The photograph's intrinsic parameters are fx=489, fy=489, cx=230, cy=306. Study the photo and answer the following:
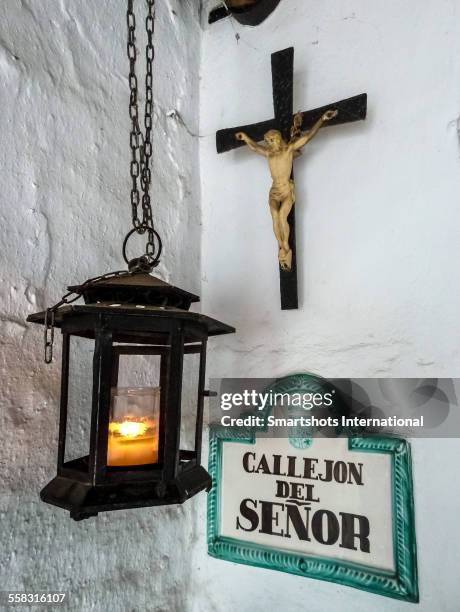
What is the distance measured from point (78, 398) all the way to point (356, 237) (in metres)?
0.73

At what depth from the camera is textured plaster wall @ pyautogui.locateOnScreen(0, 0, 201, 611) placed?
0.91 meters

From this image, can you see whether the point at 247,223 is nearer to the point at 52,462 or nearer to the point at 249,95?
the point at 249,95

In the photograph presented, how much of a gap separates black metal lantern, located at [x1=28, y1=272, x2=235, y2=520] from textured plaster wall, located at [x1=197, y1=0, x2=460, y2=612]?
1.50 ft

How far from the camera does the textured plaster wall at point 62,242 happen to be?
906 mm

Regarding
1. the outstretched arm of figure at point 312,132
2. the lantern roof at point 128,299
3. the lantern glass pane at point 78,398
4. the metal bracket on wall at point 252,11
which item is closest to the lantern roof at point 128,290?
the lantern roof at point 128,299

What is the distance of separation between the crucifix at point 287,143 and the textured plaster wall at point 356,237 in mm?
48

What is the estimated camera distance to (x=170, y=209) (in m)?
1.32

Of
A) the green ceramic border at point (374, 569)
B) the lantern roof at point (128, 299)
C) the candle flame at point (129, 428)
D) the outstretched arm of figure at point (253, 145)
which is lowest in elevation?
the green ceramic border at point (374, 569)

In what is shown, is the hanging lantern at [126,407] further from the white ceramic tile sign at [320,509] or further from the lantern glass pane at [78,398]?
the white ceramic tile sign at [320,509]

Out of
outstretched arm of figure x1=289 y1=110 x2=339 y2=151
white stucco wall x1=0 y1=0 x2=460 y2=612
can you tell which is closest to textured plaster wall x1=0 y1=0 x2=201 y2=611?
white stucco wall x1=0 y1=0 x2=460 y2=612

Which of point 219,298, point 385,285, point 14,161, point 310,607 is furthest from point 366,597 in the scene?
point 14,161

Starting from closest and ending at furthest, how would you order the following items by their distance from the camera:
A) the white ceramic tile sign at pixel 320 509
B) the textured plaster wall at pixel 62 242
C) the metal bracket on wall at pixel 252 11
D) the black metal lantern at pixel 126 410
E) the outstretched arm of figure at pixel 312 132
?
the black metal lantern at pixel 126 410
the textured plaster wall at pixel 62 242
the white ceramic tile sign at pixel 320 509
the outstretched arm of figure at pixel 312 132
the metal bracket on wall at pixel 252 11

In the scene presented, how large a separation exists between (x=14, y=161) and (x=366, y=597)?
1141 mm

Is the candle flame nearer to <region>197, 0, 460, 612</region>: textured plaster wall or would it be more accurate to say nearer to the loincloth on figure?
<region>197, 0, 460, 612</region>: textured plaster wall
